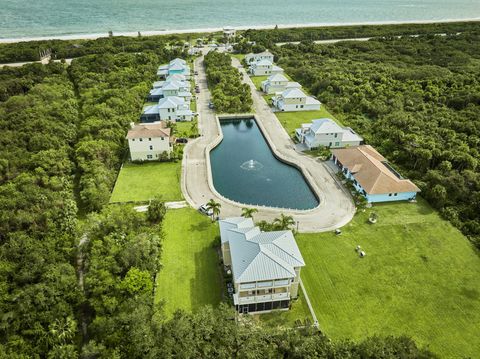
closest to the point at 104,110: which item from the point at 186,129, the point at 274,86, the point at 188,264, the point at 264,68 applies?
the point at 186,129

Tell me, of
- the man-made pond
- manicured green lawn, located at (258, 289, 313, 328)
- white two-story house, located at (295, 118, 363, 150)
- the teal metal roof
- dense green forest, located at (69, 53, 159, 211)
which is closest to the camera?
the teal metal roof

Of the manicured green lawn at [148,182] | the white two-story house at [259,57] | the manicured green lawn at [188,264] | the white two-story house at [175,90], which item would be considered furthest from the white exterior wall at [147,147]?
the white two-story house at [259,57]

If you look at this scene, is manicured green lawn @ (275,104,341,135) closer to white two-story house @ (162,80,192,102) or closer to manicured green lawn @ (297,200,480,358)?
white two-story house @ (162,80,192,102)

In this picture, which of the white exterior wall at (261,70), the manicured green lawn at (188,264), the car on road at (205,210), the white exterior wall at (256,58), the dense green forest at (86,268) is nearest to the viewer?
the dense green forest at (86,268)

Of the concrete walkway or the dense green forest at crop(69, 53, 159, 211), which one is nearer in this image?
the concrete walkway

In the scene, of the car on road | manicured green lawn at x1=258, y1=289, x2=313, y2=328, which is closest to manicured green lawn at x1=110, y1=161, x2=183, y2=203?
the car on road

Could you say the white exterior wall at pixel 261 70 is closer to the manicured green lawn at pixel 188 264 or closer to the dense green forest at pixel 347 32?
the dense green forest at pixel 347 32

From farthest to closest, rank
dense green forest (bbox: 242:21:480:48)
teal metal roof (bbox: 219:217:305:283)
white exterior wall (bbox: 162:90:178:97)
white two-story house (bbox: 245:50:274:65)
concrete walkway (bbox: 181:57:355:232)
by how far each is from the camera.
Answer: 1. dense green forest (bbox: 242:21:480:48)
2. white two-story house (bbox: 245:50:274:65)
3. white exterior wall (bbox: 162:90:178:97)
4. concrete walkway (bbox: 181:57:355:232)
5. teal metal roof (bbox: 219:217:305:283)
